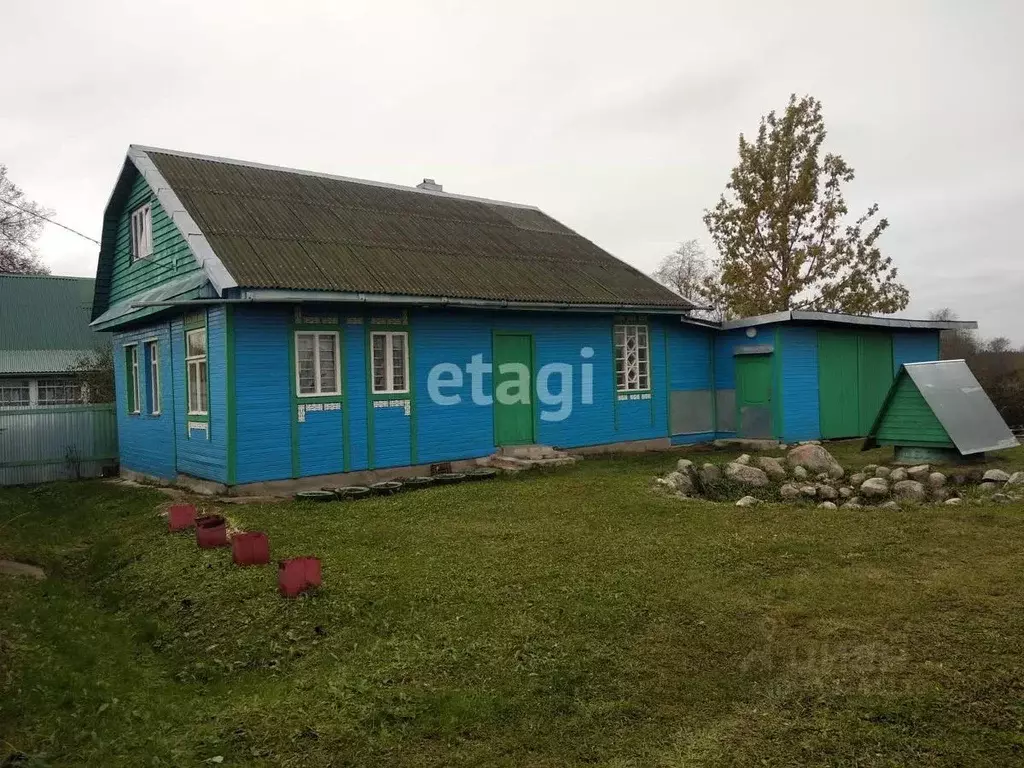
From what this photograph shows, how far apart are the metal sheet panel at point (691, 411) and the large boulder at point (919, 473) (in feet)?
23.2

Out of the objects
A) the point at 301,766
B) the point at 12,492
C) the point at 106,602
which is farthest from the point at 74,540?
the point at 301,766

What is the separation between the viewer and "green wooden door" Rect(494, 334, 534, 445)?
52.4ft

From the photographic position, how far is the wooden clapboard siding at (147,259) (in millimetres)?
14711

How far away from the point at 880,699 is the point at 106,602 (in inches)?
284

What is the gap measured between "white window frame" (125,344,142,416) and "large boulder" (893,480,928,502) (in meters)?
15.0

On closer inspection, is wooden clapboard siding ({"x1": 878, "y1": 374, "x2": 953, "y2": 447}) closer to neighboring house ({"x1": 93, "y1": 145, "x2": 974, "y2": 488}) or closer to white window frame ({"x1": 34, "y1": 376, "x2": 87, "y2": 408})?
neighboring house ({"x1": 93, "y1": 145, "x2": 974, "y2": 488})

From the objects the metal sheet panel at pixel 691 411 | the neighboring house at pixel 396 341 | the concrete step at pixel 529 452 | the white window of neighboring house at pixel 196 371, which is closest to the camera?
the neighboring house at pixel 396 341

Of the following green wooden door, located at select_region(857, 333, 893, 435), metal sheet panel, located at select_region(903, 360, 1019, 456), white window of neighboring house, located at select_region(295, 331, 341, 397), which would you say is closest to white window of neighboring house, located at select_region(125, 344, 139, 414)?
white window of neighboring house, located at select_region(295, 331, 341, 397)

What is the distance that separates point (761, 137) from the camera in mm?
29266

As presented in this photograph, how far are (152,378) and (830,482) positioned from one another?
1358 centimetres

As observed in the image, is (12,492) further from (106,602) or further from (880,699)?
(880,699)

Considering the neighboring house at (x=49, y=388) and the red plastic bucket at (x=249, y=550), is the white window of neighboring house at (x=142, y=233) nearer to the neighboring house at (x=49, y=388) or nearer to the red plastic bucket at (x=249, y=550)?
the neighboring house at (x=49, y=388)

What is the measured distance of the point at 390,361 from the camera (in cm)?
1436

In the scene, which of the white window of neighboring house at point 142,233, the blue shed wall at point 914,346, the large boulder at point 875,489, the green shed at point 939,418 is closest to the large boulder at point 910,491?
the large boulder at point 875,489
